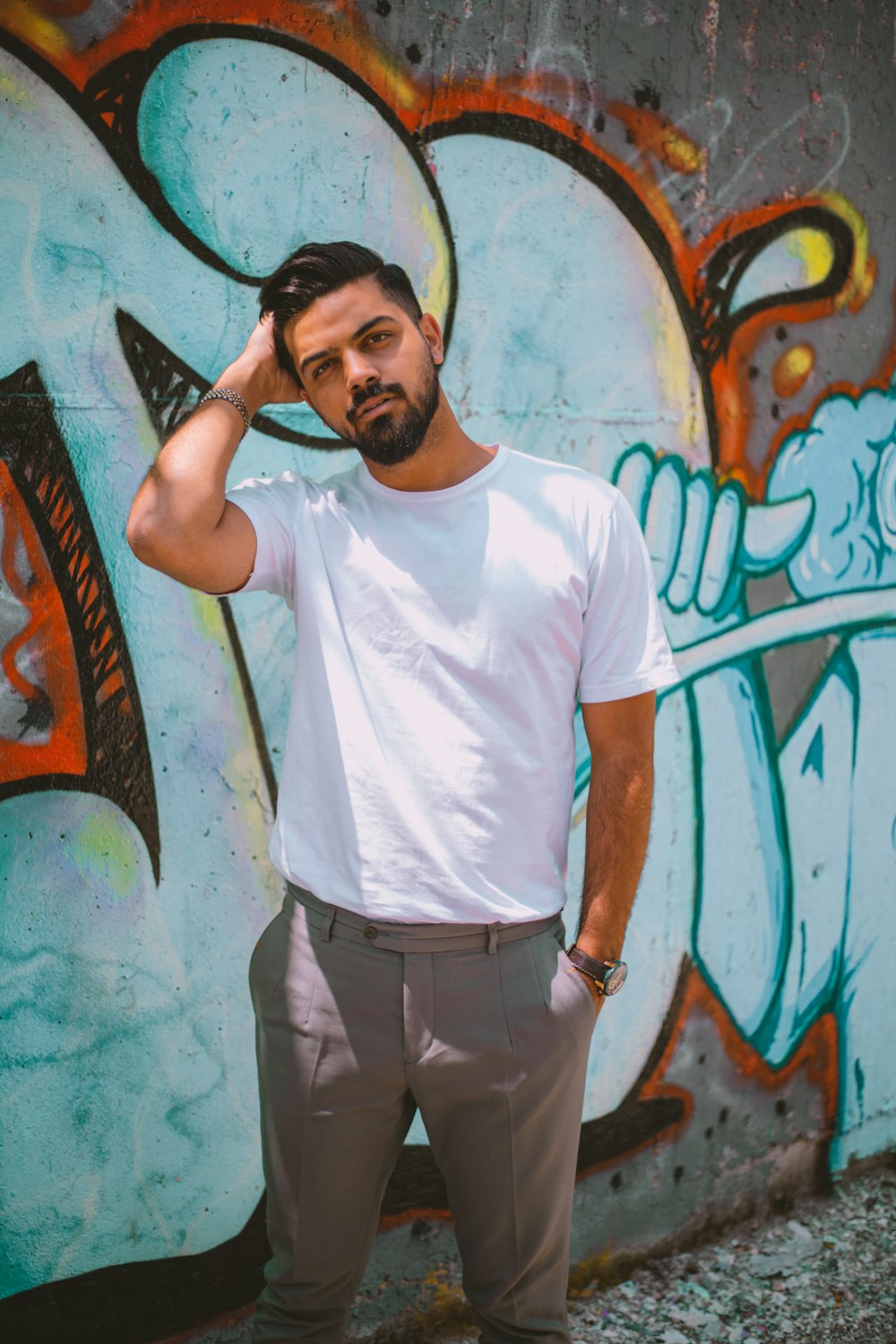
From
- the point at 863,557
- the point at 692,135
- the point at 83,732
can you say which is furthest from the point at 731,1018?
the point at 692,135

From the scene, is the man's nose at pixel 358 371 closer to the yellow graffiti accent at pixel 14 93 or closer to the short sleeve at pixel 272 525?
the short sleeve at pixel 272 525

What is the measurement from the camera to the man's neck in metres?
2.03

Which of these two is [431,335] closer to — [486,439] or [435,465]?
[435,465]


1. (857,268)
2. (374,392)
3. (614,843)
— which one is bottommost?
(614,843)

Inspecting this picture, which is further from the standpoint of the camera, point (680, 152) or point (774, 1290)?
point (774, 1290)

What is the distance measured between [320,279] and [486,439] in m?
0.85

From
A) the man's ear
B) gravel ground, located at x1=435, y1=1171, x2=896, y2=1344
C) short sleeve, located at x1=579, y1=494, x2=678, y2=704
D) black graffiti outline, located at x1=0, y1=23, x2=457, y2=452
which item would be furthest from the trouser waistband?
gravel ground, located at x1=435, y1=1171, x2=896, y2=1344

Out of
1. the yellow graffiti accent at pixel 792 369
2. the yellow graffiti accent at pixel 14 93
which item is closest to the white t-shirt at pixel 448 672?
the yellow graffiti accent at pixel 14 93

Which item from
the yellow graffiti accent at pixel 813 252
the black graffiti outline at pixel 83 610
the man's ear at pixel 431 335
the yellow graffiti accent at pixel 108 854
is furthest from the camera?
the yellow graffiti accent at pixel 813 252

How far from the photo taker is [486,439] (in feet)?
9.14

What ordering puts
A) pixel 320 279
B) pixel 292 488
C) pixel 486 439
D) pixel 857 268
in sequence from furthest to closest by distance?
1. pixel 857 268
2. pixel 486 439
3. pixel 292 488
4. pixel 320 279

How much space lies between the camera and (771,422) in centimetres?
317

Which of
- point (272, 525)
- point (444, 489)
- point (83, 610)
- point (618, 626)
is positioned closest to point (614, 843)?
point (618, 626)

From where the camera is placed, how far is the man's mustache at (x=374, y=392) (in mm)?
1967
